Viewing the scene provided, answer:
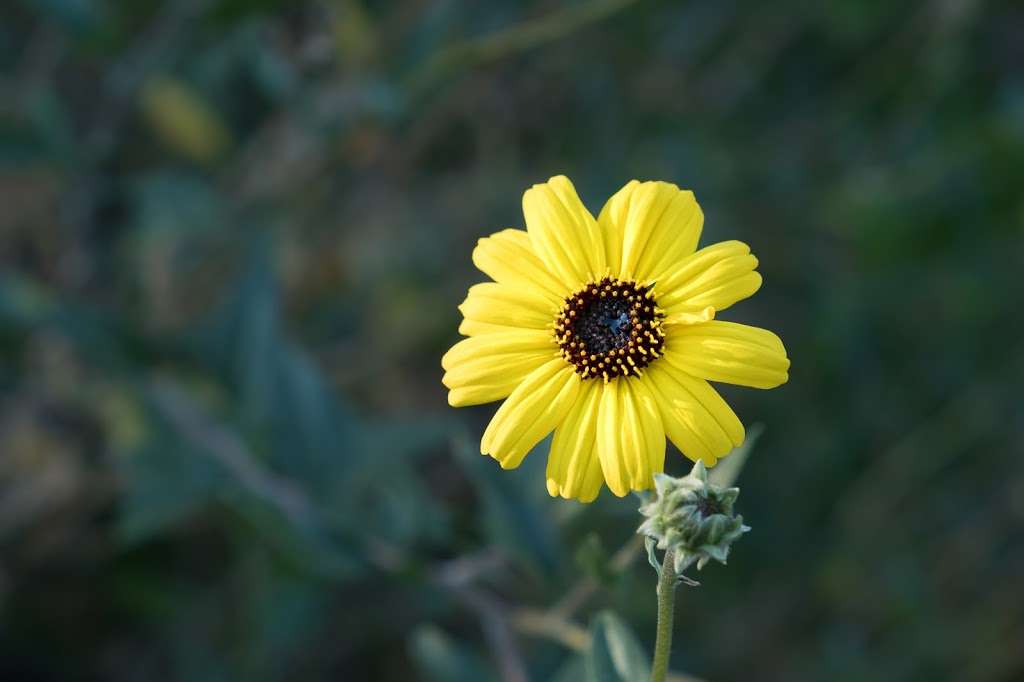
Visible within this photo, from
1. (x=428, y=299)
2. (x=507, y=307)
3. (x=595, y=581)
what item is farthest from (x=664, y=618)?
(x=428, y=299)

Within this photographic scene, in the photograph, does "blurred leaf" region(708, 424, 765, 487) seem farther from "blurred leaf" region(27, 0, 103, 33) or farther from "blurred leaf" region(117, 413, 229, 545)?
"blurred leaf" region(27, 0, 103, 33)

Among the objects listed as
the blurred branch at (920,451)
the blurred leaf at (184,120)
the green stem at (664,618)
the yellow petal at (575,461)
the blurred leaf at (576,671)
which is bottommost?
the green stem at (664,618)

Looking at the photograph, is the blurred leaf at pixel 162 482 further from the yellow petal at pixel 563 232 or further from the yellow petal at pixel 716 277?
the yellow petal at pixel 716 277

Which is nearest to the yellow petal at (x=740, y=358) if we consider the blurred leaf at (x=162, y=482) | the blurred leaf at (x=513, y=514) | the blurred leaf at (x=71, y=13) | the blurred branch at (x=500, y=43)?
the blurred leaf at (x=513, y=514)

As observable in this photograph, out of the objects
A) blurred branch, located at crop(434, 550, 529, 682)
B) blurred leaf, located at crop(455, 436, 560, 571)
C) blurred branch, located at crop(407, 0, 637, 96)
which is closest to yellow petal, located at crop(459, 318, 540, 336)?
blurred leaf, located at crop(455, 436, 560, 571)

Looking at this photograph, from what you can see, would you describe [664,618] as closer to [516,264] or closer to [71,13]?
[516,264]

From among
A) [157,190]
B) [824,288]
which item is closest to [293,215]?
[157,190]

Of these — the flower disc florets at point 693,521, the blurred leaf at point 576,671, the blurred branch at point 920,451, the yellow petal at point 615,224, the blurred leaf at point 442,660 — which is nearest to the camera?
the flower disc florets at point 693,521
